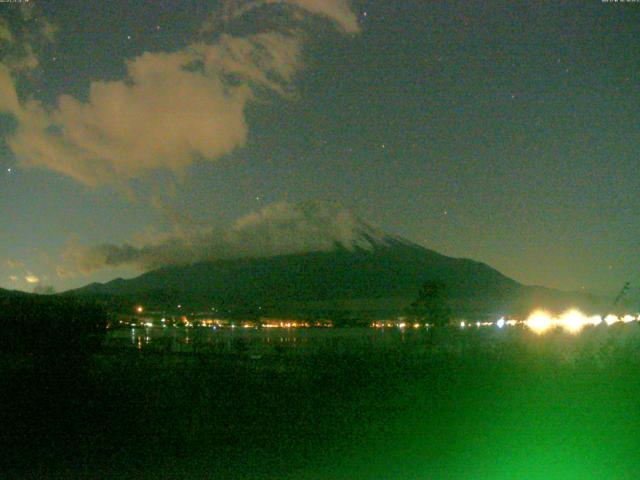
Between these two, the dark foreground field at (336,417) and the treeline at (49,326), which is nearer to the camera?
the dark foreground field at (336,417)

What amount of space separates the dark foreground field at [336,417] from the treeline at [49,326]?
12.6ft

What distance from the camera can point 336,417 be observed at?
13773mm

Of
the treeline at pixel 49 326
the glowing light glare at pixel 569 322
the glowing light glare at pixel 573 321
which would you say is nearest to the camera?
the treeline at pixel 49 326

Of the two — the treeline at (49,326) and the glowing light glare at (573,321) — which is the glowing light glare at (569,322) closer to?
the glowing light glare at (573,321)

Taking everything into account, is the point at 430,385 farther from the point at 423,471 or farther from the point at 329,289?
the point at 329,289

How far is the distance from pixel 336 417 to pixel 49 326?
621 inches

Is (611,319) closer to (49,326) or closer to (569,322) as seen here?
(569,322)

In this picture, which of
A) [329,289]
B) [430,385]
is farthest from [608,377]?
[329,289]

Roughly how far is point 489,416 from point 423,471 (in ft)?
13.4

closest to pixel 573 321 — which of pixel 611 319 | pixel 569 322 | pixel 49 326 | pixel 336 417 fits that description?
pixel 569 322

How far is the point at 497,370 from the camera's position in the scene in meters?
18.8

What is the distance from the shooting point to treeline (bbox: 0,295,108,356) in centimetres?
2553

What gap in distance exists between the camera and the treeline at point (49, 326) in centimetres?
2553

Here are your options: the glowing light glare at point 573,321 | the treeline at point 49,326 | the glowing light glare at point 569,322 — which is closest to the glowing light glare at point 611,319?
the glowing light glare at point 569,322
